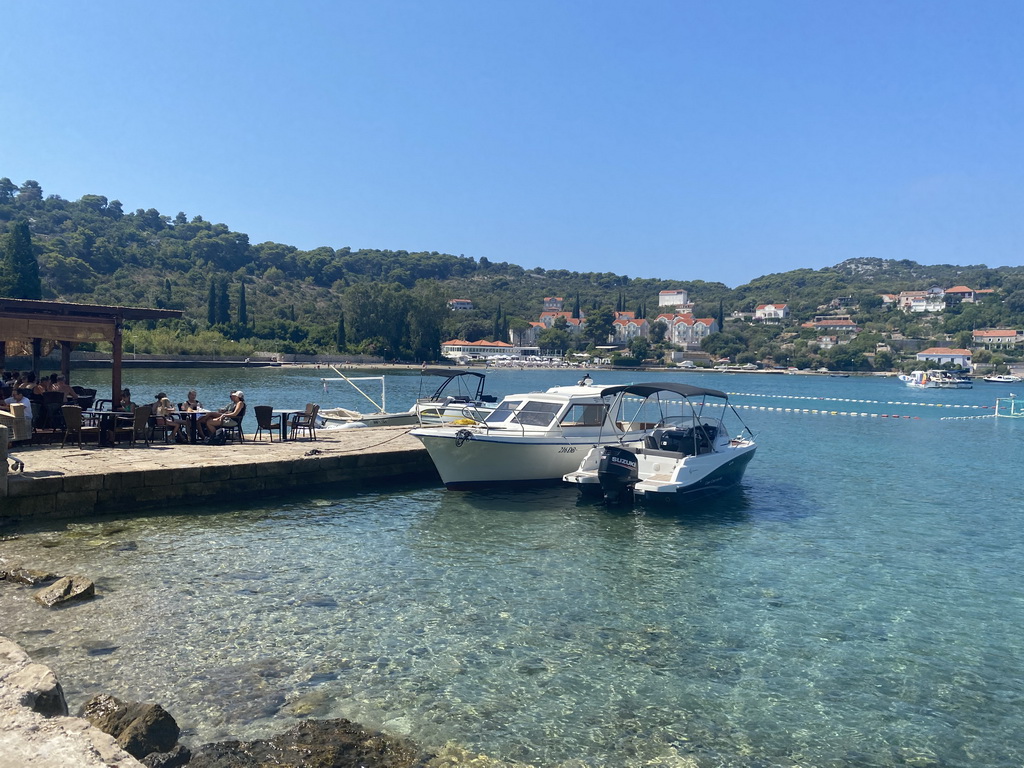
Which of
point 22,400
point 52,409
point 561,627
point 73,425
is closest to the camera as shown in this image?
point 561,627

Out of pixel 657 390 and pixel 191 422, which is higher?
pixel 657 390

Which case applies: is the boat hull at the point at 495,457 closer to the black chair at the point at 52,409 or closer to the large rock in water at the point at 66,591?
the black chair at the point at 52,409

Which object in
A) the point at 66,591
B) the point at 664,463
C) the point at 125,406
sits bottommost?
the point at 66,591

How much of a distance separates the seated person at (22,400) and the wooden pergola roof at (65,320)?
145 cm

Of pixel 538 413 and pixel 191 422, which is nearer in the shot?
pixel 191 422

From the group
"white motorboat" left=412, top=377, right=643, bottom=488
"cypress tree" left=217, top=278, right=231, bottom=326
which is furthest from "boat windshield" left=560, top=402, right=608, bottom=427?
"cypress tree" left=217, top=278, right=231, bottom=326

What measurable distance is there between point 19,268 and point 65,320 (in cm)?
7479

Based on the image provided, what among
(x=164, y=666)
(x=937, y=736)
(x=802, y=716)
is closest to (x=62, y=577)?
(x=164, y=666)

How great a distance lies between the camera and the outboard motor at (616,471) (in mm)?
15641

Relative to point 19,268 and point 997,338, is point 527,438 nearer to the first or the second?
point 19,268

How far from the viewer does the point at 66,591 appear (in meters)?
9.00

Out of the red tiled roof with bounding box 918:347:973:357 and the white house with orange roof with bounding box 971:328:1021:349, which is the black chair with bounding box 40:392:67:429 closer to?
the red tiled roof with bounding box 918:347:973:357

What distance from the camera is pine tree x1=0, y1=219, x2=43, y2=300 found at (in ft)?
247

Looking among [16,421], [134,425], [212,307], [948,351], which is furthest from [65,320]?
[948,351]
